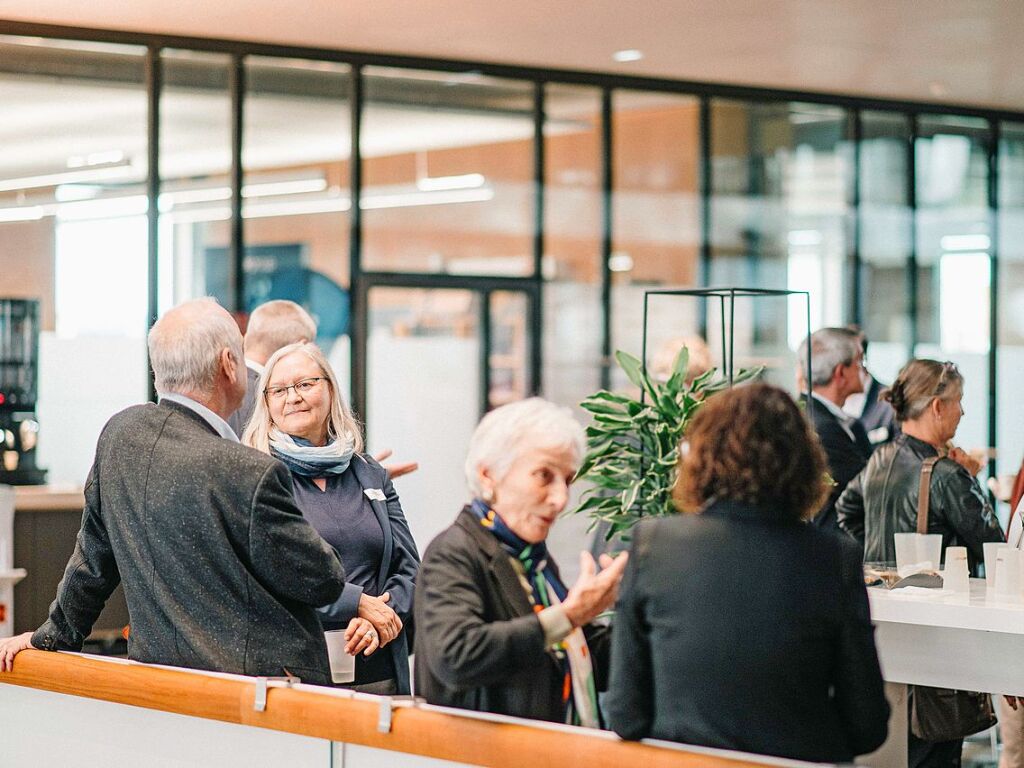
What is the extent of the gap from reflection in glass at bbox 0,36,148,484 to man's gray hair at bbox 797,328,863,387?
390 cm

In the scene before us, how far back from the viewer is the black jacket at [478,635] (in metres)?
2.43

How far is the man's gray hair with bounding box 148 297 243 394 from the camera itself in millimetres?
3090

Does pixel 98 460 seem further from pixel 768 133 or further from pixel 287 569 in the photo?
pixel 768 133

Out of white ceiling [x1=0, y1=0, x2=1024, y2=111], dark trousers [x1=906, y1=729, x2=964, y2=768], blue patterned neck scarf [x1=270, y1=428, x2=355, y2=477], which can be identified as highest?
white ceiling [x1=0, y1=0, x2=1024, y2=111]

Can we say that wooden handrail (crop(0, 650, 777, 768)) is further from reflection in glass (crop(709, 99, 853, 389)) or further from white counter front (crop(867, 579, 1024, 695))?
reflection in glass (crop(709, 99, 853, 389))

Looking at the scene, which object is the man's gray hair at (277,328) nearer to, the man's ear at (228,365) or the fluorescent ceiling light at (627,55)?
the man's ear at (228,365)

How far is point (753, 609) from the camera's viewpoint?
2.27 m

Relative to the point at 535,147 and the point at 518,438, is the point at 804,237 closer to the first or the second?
the point at 535,147

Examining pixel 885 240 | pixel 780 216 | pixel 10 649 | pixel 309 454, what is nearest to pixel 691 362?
pixel 309 454

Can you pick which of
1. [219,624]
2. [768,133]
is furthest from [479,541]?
[768,133]

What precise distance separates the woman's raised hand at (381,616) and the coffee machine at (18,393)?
4.46 meters

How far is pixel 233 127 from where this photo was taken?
8.03m

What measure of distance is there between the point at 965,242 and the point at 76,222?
616 cm

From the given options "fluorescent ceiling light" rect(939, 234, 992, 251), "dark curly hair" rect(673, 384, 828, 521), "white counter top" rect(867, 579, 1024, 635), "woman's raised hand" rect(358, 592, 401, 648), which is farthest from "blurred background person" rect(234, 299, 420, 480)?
"fluorescent ceiling light" rect(939, 234, 992, 251)
